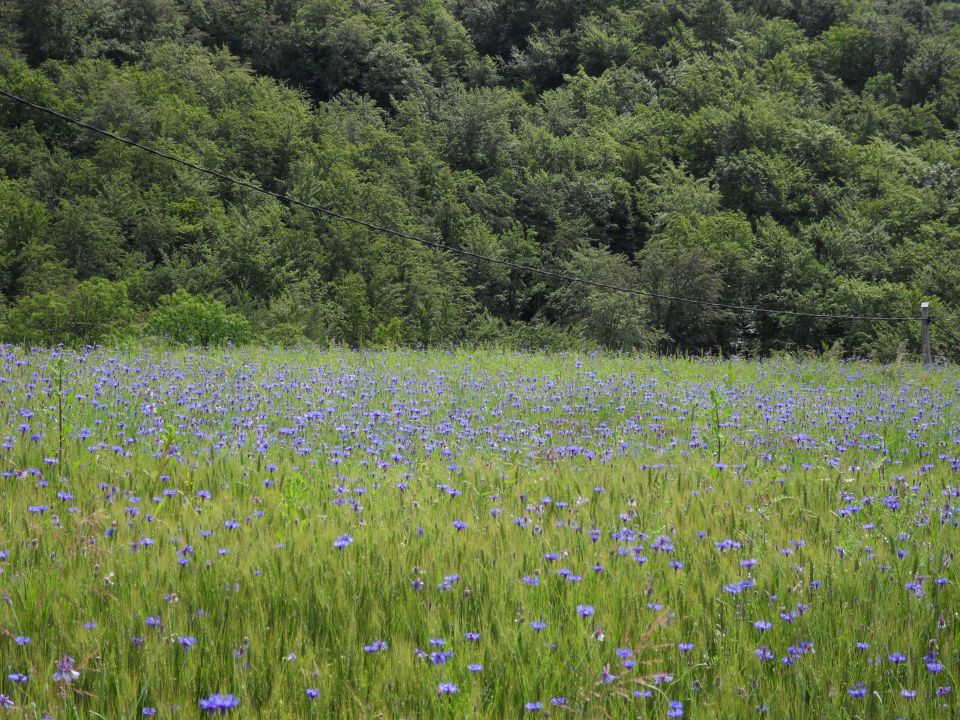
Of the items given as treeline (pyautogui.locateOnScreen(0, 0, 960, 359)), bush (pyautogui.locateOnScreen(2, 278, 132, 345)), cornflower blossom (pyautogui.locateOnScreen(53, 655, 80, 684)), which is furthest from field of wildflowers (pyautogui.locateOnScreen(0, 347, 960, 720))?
treeline (pyautogui.locateOnScreen(0, 0, 960, 359))

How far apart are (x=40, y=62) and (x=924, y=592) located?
58.2 metres

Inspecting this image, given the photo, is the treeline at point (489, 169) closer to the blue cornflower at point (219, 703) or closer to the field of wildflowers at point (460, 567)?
the field of wildflowers at point (460, 567)

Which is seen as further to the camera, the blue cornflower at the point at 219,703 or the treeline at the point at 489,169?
the treeline at the point at 489,169

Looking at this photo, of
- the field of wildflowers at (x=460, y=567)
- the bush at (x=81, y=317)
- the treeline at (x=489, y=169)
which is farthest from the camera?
the treeline at (x=489, y=169)

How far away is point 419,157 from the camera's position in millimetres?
53406

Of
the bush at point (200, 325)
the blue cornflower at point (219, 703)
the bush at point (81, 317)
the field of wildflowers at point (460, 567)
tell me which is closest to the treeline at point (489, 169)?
the bush at point (81, 317)

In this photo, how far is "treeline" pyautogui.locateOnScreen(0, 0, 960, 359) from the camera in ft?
126

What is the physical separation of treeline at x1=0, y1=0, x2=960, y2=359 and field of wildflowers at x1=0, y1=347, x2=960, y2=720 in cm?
1710

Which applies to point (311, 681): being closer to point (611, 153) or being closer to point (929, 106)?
point (611, 153)

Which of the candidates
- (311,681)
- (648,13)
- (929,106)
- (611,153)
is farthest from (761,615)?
(648,13)

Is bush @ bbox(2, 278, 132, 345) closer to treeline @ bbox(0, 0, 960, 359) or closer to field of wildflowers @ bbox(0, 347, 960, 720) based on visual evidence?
treeline @ bbox(0, 0, 960, 359)

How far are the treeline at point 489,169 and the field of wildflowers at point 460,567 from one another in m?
17.1

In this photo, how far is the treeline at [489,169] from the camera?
38500 mm

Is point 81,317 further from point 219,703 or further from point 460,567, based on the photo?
point 219,703
